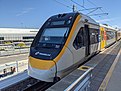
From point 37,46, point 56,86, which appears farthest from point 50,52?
point 56,86

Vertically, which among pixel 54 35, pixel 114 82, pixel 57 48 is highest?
pixel 54 35

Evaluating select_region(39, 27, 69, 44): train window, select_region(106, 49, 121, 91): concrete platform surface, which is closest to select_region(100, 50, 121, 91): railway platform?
select_region(106, 49, 121, 91): concrete platform surface

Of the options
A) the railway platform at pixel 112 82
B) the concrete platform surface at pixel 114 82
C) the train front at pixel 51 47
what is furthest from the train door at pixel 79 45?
the concrete platform surface at pixel 114 82

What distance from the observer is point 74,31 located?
7.56 meters

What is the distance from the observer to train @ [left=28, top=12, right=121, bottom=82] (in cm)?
640

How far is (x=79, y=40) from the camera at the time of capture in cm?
801

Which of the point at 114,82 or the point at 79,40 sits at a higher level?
the point at 79,40

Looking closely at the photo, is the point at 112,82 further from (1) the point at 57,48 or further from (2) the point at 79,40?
(2) the point at 79,40

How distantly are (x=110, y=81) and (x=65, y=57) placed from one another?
1.92 m

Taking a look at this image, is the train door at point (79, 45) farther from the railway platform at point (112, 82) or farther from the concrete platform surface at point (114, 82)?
the concrete platform surface at point (114, 82)

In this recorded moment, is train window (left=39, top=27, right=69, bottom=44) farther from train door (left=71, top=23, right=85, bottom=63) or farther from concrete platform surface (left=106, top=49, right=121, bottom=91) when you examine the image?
concrete platform surface (left=106, top=49, right=121, bottom=91)

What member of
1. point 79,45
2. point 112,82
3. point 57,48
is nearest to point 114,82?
point 112,82

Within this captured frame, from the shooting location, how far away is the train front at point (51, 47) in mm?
6344

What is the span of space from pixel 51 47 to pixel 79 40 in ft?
5.10
